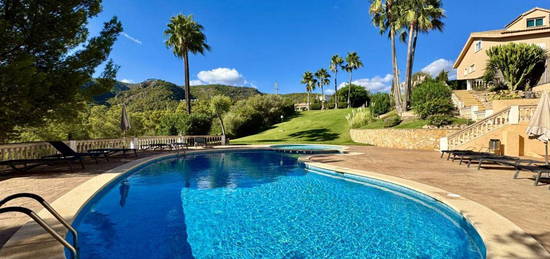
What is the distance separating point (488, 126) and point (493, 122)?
0.31 metres

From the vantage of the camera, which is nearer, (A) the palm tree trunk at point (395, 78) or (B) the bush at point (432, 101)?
(B) the bush at point (432, 101)

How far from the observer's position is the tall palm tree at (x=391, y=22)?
82.4 feet

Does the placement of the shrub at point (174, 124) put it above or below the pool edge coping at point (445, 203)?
above

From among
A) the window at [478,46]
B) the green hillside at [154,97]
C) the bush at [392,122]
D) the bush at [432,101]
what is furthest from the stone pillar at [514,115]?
the green hillside at [154,97]

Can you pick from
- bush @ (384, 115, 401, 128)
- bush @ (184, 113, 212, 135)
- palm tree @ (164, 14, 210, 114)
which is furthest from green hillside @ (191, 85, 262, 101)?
bush @ (384, 115, 401, 128)

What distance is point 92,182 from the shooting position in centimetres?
740

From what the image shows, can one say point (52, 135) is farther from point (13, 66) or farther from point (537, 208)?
point (537, 208)

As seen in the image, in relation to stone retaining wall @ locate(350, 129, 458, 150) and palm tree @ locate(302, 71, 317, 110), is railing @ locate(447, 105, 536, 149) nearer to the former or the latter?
stone retaining wall @ locate(350, 129, 458, 150)

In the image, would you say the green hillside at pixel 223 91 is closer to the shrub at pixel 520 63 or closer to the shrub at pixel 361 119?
the shrub at pixel 361 119

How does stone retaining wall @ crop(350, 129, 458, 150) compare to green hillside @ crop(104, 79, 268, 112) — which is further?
green hillside @ crop(104, 79, 268, 112)

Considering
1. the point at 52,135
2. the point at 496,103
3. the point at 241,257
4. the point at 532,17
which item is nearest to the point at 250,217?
the point at 241,257

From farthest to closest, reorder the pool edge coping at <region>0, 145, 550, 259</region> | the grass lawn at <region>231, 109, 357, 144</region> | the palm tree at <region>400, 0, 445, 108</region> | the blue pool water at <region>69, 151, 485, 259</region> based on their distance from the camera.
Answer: the grass lawn at <region>231, 109, 357, 144</region> → the palm tree at <region>400, 0, 445, 108</region> → the blue pool water at <region>69, 151, 485, 259</region> → the pool edge coping at <region>0, 145, 550, 259</region>

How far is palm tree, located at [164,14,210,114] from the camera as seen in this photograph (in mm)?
26219

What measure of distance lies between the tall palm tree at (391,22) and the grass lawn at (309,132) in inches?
293
